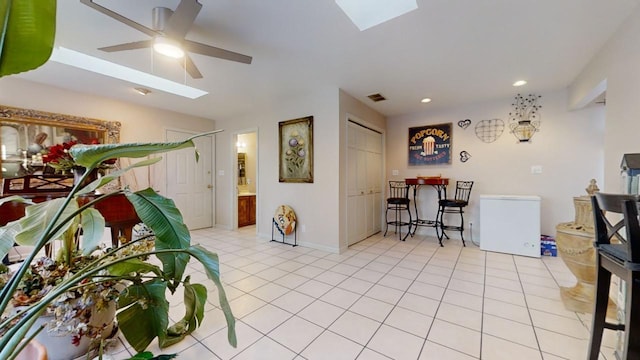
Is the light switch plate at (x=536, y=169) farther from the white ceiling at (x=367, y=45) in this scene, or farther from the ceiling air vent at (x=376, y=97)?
the ceiling air vent at (x=376, y=97)

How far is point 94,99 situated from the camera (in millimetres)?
3828

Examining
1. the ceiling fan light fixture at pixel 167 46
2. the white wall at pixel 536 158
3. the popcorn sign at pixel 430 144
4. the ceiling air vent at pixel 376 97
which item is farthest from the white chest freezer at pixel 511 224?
the ceiling fan light fixture at pixel 167 46

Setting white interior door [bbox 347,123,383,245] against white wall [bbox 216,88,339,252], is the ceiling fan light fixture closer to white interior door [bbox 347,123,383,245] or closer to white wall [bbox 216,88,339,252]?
white wall [bbox 216,88,339,252]

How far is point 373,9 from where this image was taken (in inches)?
79.7

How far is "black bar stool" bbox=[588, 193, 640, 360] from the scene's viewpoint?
104 cm

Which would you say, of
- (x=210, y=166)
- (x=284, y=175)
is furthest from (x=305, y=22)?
(x=210, y=166)

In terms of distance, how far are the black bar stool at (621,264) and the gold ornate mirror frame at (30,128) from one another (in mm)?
5590

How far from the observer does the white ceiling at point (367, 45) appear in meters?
1.92

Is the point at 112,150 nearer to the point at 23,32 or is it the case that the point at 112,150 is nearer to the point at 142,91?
the point at 23,32

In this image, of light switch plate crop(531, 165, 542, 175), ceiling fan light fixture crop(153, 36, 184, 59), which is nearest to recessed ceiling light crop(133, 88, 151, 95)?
ceiling fan light fixture crop(153, 36, 184, 59)

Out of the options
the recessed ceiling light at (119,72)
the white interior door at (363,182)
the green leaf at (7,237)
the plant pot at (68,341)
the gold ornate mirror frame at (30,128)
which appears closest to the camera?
the green leaf at (7,237)

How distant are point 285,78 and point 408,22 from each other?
169 cm

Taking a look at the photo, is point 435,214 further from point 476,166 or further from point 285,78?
point 285,78

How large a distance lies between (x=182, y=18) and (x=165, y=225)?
168 centimetres
